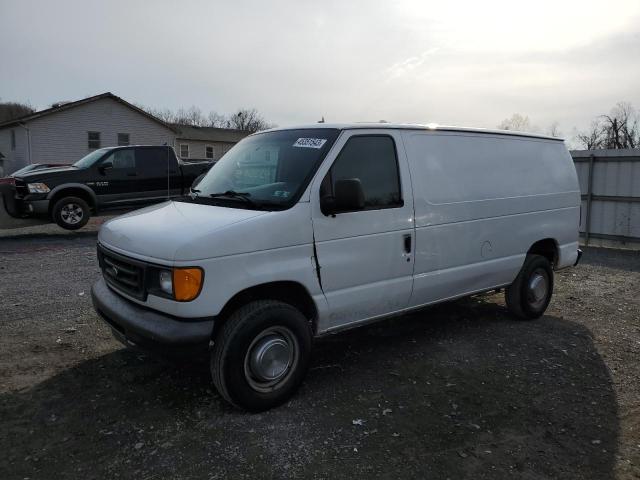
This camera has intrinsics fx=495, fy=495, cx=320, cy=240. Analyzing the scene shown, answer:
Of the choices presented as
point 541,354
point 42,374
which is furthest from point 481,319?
point 42,374

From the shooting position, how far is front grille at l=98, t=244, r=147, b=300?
11.3ft

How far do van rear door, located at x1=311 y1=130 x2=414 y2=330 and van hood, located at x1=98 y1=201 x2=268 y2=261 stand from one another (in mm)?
627

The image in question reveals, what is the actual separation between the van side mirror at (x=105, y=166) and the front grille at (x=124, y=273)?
29.0 feet

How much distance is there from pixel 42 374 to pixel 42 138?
29.6 metres

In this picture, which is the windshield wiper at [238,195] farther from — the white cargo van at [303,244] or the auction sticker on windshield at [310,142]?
the auction sticker on windshield at [310,142]

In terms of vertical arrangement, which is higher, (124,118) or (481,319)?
(124,118)

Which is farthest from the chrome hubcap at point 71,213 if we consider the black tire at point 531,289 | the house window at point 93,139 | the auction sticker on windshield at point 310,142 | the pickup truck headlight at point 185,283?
the house window at point 93,139

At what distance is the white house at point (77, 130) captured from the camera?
29141 mm

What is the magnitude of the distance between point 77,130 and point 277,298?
3037cm

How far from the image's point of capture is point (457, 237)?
4664mm

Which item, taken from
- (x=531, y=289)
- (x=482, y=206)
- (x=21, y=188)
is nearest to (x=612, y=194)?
(x=531, y=289)

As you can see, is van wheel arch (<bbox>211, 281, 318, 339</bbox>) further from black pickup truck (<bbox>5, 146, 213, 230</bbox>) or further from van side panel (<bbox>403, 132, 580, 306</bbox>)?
black pickup truck (<bbox>5, 146, 213, 230</bbox>)

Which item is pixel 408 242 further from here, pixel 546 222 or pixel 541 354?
pixel 546 222

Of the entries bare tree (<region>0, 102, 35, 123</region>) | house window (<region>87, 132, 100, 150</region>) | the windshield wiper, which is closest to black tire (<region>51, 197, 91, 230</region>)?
the windshield wiper
